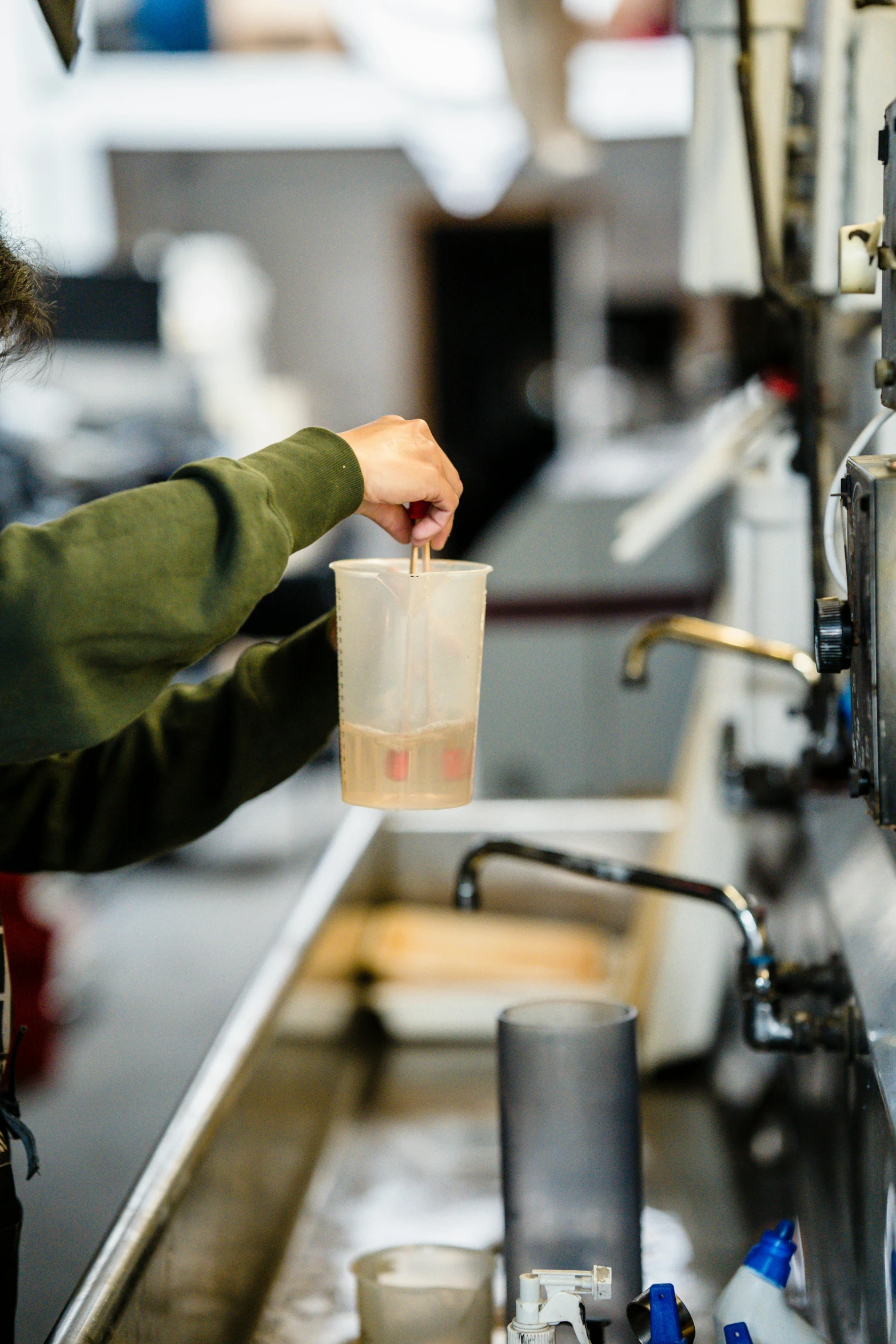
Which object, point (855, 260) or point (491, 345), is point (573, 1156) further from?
point (491, 345)

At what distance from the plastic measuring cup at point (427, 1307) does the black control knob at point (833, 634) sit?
0.58 meters

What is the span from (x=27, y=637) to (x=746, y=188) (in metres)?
1.22

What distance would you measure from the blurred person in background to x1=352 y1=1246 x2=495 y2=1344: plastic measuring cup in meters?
0.28

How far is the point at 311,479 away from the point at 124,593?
154 millimetres

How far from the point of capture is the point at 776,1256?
95cm

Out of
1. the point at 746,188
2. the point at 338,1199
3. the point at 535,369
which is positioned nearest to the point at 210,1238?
the point at 338,1199

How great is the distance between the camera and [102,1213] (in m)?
3.05

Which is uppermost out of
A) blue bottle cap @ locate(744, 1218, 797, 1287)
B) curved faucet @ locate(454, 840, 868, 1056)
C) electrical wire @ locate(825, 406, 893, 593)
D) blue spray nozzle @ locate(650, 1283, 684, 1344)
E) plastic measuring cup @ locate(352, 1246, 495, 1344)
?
electrical wire @ locate(825, 406, 893, 593)

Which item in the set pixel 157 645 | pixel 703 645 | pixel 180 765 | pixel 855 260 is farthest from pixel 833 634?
pixel 703 645

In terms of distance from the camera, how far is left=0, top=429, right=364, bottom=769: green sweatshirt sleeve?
2.41ft

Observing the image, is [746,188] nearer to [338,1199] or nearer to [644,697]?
[338,1199]

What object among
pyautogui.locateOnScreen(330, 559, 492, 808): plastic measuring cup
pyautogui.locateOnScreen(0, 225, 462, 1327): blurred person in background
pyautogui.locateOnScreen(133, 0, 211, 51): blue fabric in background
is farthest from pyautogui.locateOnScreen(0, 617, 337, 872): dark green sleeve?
pyautogui.locateOnScreen(133, 0, 211, 51): blue fabric in background

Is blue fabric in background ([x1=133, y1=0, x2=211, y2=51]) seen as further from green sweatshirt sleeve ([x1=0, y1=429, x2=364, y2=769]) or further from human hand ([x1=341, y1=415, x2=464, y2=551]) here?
green sweatshirt sleeve ([x1=0, y1=429, x2=364, y2=769])

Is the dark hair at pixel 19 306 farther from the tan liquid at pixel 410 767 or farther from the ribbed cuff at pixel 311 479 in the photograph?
the tan liquid at pixel 410 767
